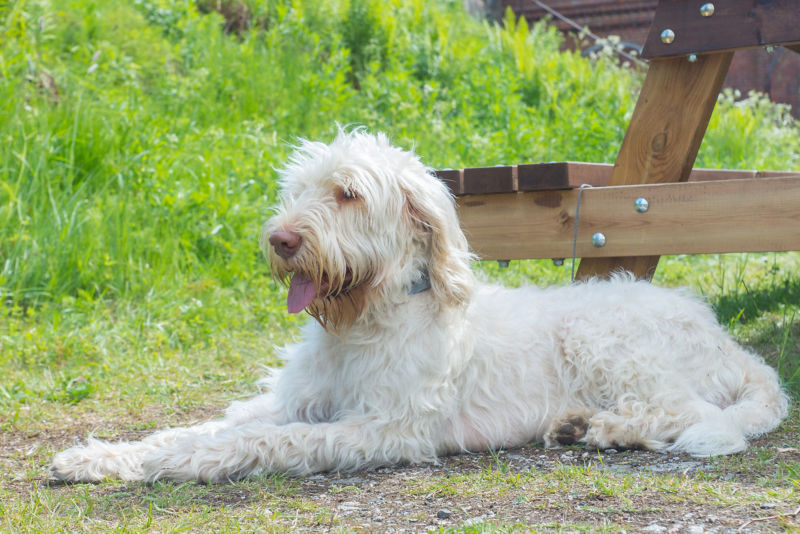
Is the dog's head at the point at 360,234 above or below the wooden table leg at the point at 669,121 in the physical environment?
below

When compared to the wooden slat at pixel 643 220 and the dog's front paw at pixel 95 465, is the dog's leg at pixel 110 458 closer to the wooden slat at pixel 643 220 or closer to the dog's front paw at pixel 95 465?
the dog's front paw at pixel 95 465

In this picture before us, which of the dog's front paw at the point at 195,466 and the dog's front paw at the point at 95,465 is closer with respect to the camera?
the dog's front paw at the point at 195,466

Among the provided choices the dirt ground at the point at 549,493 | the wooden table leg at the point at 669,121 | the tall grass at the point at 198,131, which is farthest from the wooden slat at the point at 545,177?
the dirt ground at the point at 549,493

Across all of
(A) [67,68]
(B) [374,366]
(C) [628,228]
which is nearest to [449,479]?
(B) [374,366]

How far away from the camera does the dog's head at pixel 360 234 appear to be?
3332mm

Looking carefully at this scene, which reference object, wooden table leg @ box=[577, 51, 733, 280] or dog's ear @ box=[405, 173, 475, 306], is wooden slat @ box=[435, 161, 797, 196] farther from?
dog's ear @ box=[405, 173, 475, 306]

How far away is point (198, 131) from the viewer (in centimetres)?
845

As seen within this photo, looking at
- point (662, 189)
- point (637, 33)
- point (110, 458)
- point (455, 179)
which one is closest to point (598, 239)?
point (662, 189)

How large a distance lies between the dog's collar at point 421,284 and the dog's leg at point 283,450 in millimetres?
577

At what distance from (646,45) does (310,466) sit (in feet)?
9.25

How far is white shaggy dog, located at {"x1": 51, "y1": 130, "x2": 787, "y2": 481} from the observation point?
336 centimetres

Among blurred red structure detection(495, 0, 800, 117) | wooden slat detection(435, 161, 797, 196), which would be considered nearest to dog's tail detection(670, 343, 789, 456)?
wooden slat detection(435, 161, 797, 196)

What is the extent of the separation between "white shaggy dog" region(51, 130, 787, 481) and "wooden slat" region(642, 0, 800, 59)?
52.5 inches

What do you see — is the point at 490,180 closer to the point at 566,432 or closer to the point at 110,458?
the point at 566,432
